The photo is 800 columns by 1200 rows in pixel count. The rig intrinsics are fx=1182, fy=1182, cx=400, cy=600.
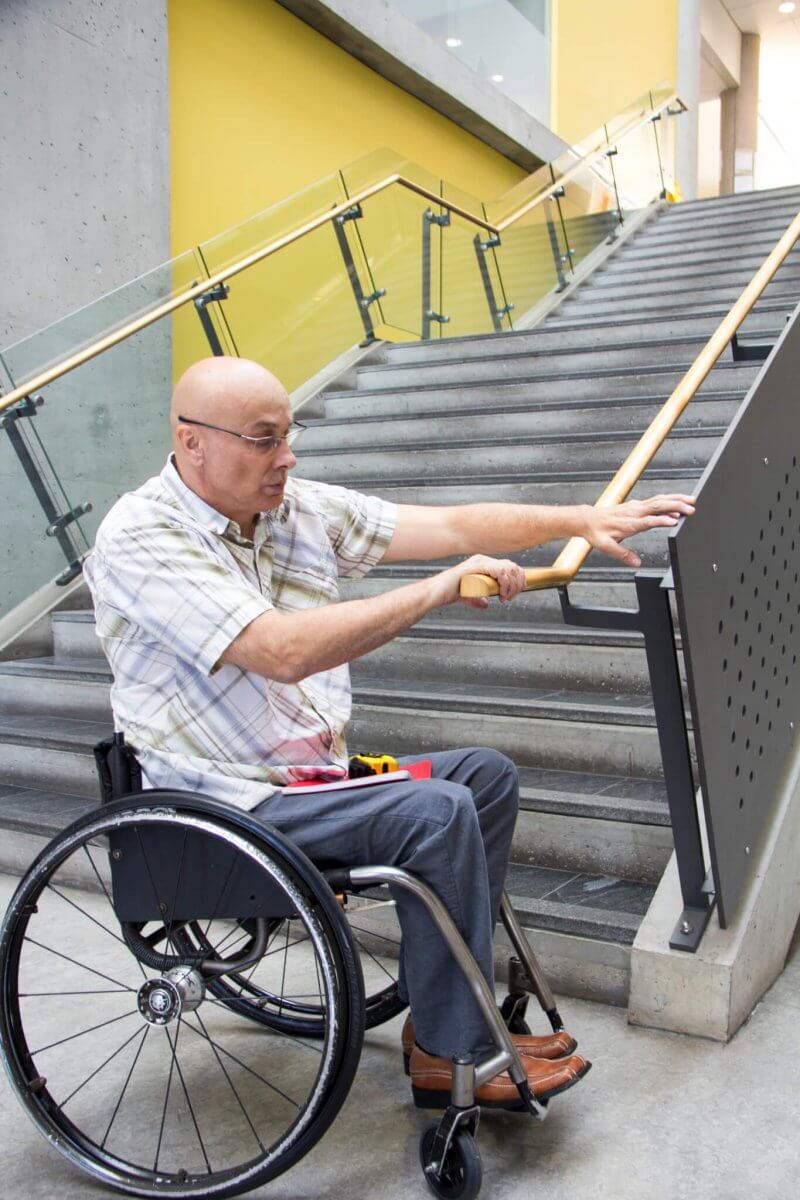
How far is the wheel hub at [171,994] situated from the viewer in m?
1.71

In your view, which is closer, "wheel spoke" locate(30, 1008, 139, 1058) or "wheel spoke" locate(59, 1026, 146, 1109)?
"wheel spoke" locate(59, 1026, 146, 1109)

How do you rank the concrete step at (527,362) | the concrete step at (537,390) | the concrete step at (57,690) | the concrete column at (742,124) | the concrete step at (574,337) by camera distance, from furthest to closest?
the concrete column at (742,124) → the concrete step at (574,337) → the concrete step at (527,362) → the concrete step at (537,390) → the concrete step at (57,690)

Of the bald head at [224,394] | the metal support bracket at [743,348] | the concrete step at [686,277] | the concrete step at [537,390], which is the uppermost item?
the bald head at [224,394]

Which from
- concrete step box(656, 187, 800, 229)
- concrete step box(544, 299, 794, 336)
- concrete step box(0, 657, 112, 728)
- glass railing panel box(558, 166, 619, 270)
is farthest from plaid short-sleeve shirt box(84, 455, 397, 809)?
concrete step box(656, 187, 800, 229)

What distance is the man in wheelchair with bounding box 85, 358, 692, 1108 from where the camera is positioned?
1.68m

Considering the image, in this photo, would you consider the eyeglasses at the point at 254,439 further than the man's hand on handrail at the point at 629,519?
No

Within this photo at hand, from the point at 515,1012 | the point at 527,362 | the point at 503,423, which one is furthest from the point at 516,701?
the point at 527,362

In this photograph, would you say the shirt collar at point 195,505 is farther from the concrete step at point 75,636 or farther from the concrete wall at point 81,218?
the concrete wall at point 81,218

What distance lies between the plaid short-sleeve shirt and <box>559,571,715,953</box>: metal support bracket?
539 millimetres

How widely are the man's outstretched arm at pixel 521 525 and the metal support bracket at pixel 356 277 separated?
4212 mm

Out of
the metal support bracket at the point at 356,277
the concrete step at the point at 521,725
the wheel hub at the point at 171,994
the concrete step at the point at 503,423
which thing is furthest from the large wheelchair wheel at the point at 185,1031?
the metal support bracket at the point at 356,277

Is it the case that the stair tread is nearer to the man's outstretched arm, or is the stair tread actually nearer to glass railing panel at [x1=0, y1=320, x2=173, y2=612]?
the man's outstretched arm

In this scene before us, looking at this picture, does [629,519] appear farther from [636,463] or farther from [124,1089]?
[124,1089]

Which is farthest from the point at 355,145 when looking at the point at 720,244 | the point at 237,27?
the point at 720,244
